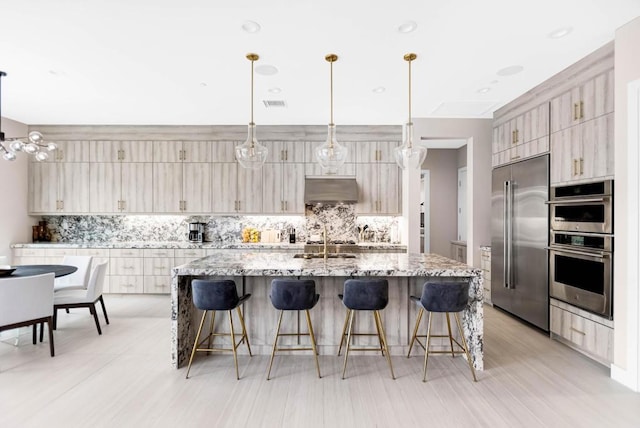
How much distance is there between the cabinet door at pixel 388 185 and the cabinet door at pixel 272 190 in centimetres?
163

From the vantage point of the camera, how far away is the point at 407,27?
2.75 m

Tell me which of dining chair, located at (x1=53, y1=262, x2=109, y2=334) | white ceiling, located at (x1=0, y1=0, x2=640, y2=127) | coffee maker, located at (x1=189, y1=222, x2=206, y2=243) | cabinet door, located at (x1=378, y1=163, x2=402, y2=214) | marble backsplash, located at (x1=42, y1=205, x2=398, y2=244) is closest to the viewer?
white ceiling, located at (x1=0, y1=0, x2=640, y2=127)

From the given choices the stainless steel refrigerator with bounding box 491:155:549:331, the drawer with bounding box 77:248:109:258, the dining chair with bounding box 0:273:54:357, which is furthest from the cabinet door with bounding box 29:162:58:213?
the stainless steel refrigerator with bounding box 491:155:549:331

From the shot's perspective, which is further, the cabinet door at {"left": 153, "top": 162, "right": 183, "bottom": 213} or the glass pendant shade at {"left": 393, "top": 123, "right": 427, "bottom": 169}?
the cabinet door at {"left": 153, "top": 162, "right": 183, "bottom": 213}

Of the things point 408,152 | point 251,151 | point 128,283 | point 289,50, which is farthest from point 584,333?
point 128,283

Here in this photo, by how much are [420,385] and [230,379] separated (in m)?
1.56

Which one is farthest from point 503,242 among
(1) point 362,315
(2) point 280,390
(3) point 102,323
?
(3) point 102,323

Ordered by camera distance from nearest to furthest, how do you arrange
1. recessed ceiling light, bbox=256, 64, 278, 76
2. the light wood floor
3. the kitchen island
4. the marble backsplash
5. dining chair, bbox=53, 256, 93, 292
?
the light wood floor
the kitchen island
recessed ceiling light, bbox=256, 64, 278, 76
dining chair, bbox=53, 256, 93, 292
the marble backsplash

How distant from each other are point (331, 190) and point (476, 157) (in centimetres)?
234

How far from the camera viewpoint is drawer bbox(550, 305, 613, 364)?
2.96 metres

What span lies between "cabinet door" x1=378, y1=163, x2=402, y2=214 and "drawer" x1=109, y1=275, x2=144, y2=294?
4.23m

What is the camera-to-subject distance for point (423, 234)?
7355mm

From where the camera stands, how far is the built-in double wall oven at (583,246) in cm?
293

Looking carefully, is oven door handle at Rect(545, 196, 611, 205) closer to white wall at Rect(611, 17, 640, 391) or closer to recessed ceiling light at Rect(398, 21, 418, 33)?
white wall at Rect(611, 17, 640, 391)
